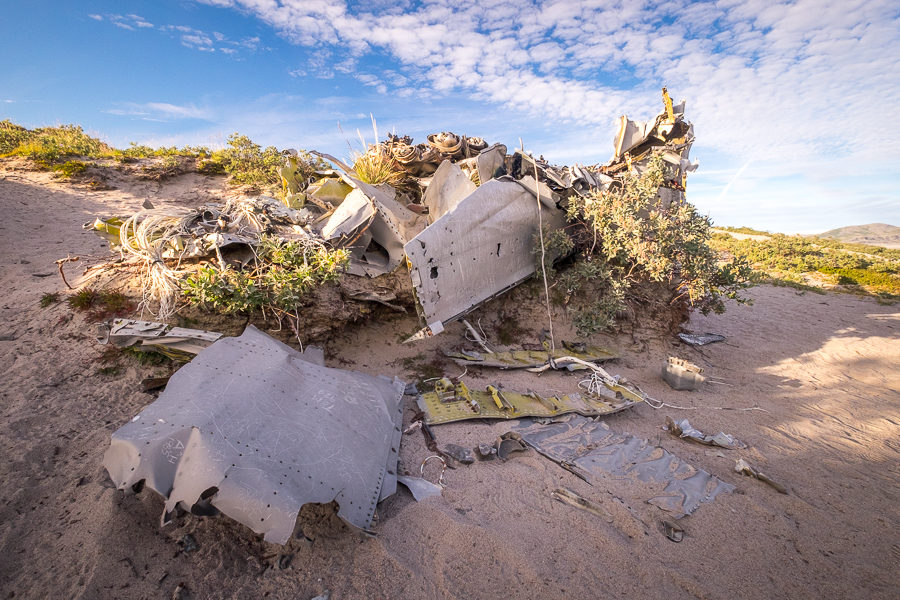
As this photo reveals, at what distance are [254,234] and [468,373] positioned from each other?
3860 mm

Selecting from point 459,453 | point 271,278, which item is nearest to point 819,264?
point 459,453

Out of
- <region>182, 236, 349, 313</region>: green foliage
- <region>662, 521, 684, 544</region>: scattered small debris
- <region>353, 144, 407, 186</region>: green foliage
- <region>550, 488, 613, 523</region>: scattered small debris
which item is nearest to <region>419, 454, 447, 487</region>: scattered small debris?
<region>550, 488, 613, 523</region>: scattered small debris

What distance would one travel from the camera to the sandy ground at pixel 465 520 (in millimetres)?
2396

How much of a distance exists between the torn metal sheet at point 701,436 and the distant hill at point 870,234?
3933cm

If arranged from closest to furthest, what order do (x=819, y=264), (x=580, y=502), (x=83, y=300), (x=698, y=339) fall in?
(x=580, y=502)
(x=83, y=300)
(x=698, y=339)
(x=819, y=264)

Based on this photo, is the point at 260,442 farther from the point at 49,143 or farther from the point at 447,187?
the point at 49,143

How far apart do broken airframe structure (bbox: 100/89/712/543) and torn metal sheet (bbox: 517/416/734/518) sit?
8 centimetres

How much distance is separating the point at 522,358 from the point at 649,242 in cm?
312

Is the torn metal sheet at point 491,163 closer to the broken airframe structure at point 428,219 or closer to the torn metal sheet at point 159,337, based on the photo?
the broken airframe structure at point 428,219

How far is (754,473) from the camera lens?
12.3 feet

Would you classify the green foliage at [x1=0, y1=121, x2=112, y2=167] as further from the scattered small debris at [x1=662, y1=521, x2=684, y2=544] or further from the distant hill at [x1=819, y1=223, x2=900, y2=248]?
the distant hill at [x1=819, y1=223, x2=900, y2=248]

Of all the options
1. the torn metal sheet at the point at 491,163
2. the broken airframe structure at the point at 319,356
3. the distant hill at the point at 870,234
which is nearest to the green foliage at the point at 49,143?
the broken airframe structure at the point at 319,356

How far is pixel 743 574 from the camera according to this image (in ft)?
8.68

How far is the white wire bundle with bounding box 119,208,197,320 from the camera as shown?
14.5 feet
